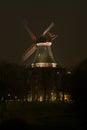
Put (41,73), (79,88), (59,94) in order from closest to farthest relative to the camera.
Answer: (79,88) < (59,94) < (41,73)

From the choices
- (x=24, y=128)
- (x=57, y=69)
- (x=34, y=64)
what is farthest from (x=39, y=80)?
(x=24, y=128)

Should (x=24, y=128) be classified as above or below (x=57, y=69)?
below

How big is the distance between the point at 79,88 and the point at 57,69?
305ft

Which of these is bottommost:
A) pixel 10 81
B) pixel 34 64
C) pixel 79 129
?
pixel 79 129

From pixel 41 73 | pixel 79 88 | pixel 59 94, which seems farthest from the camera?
pixel 41 73

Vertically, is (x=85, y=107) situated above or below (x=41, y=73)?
below

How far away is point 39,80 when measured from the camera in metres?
117

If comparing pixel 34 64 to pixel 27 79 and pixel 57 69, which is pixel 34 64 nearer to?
pixel 57 69

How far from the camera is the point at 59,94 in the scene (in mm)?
112500

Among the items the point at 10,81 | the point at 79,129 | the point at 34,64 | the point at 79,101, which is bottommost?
the point at 79,129

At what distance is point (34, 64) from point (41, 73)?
20.5 meters

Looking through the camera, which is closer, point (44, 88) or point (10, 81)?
point (10, 81)

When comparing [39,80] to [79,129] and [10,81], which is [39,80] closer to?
[10,81]

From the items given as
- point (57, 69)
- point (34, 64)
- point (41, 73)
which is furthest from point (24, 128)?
point (34, 64)
